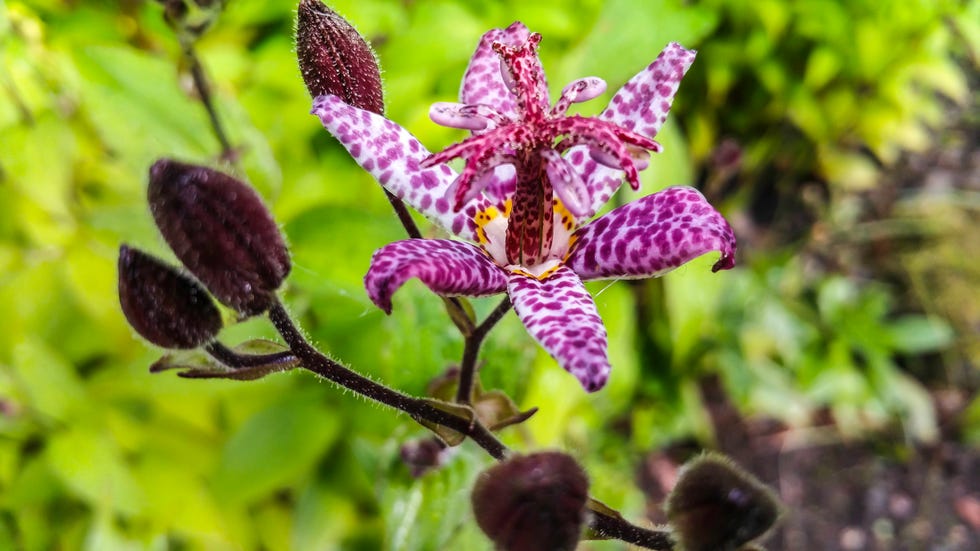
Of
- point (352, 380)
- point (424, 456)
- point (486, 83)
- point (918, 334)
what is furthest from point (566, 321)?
point (918, 334)

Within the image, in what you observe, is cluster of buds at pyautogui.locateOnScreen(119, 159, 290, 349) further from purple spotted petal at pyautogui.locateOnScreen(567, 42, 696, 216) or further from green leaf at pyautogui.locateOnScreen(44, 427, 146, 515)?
green leaf at pyautogui.locateOnScreen(44, 427, 146, 515)

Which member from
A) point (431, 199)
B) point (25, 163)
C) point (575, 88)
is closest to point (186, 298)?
point (431, 199)

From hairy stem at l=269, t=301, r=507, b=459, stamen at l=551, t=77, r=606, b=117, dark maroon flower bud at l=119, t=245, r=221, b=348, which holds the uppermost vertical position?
stamen at l=551, t=77, r=606, b=117

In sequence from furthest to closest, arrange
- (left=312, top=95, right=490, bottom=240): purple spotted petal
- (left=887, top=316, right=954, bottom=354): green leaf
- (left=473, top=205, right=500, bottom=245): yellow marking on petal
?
1. (left=887, top=316, right=954, bottom=354): green leaf
2. (left=473, top=205, right=500, bottom=245): yellow marking on petal
3. (left=312, top=95, right=490, bottom=240): purple spotted petal

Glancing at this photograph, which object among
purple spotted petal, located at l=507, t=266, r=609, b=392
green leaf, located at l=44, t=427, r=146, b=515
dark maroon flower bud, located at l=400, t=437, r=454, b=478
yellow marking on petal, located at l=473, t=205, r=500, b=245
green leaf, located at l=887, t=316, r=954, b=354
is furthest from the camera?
green leaf, located at l=887, t=316, r=954, b=354

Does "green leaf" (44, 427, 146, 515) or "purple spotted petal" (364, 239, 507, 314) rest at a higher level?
"purple spotted petal" (364, 239, 507, 314)

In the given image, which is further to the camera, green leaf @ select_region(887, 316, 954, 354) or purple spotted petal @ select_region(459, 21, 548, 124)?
green leaf @ select_region(887, 316, 954, 354)

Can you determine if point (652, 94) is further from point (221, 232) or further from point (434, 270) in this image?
point (221, 232)

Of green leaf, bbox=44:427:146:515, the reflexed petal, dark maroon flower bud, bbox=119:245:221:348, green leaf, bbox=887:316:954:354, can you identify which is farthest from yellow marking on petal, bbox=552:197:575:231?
green leaf, bbox=887:316:954:354
